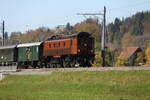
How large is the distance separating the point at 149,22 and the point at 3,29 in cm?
13837

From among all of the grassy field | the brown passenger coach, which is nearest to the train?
the brown passenger coach

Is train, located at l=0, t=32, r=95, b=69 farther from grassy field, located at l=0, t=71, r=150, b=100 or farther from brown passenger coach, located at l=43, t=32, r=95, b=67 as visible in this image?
grassy field, located at l=0, t=71, r=150, b=100

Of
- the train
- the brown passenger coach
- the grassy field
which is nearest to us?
the grassy field

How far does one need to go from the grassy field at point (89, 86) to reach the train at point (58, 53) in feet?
21.1

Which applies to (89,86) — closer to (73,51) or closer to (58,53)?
(73,51)

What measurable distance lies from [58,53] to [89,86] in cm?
1568

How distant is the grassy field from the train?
21.1ft

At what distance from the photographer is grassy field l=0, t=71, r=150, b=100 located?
64.6 ft

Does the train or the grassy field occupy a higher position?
the train

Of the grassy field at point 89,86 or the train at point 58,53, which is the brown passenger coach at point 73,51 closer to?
the train at point 58,53

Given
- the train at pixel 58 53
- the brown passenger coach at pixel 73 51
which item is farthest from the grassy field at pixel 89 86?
the train at pixel 58 53

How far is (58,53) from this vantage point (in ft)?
126

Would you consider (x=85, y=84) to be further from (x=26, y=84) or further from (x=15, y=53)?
(x=15, y=53)

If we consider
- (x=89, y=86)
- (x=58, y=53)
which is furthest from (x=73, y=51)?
(x=89, y=86)
